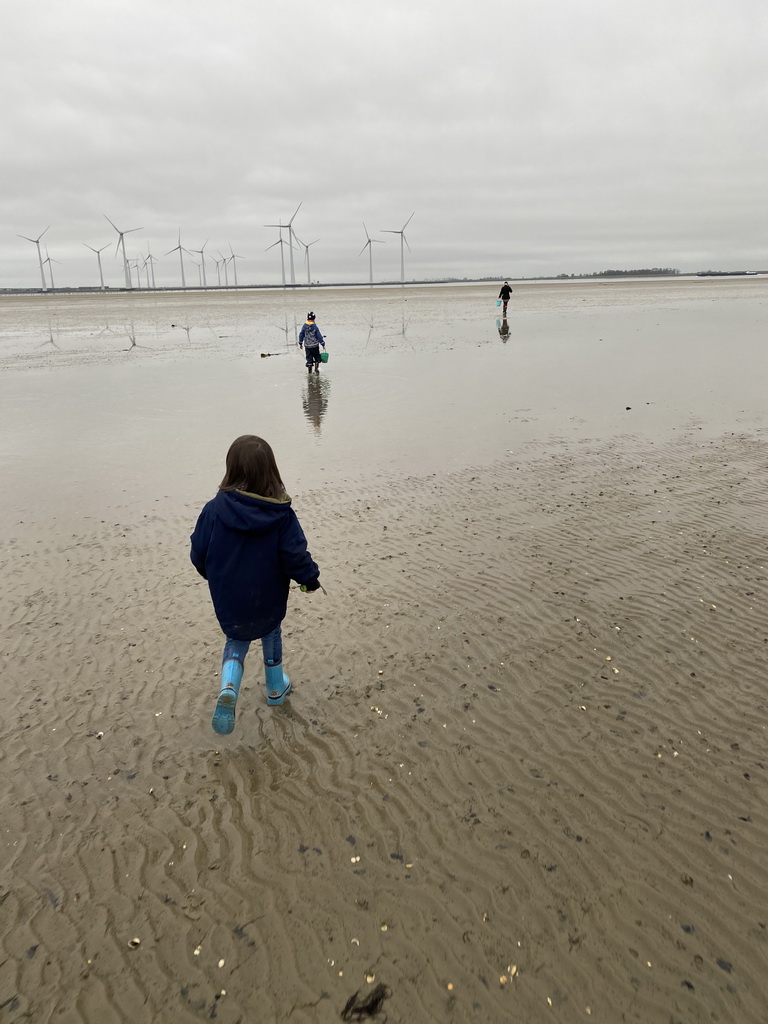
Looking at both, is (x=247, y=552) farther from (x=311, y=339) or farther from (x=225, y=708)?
(x=311, y=339)

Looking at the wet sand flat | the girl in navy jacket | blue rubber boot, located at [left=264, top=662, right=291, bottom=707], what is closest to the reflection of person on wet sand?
the wet sand flat

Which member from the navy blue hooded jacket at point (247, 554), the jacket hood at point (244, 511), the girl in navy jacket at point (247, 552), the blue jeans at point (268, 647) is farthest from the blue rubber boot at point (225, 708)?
the jacket hood at point (244, 511)

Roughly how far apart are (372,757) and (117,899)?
185 centimetres

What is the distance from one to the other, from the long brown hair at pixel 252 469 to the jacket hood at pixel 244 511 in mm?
52

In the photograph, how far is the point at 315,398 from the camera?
18.3 metres

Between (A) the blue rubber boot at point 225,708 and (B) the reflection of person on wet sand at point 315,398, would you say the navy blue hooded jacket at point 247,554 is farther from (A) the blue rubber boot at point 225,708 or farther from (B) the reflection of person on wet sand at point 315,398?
(B) the reflection of person on wet sand at point 315,398

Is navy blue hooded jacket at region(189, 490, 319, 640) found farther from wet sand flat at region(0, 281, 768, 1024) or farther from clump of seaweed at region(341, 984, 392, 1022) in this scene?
clump of seaweed at region(341, 984, 392, 1022)

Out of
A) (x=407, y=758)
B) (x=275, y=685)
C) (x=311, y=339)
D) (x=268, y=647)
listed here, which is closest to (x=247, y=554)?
(x=268, y=647)

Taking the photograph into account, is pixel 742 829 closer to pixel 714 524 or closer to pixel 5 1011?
pixel 5 1011

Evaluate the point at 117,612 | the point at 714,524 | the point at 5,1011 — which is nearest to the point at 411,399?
the point at 714,524

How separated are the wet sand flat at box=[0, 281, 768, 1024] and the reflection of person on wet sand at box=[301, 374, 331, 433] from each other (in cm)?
→ 489

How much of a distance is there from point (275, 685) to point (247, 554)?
1.33 meters

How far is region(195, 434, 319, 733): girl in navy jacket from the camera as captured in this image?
4.43m

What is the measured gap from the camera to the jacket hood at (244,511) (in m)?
4.43
